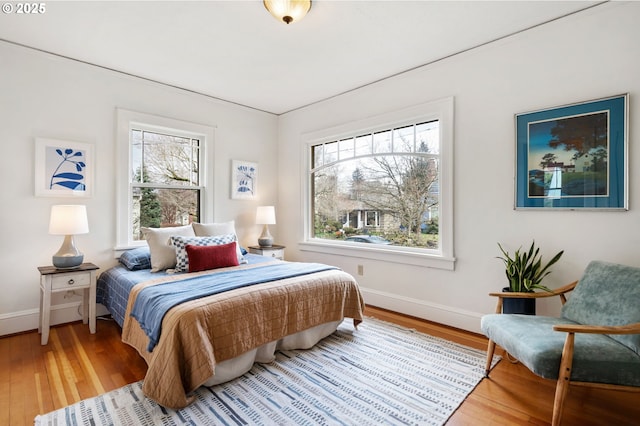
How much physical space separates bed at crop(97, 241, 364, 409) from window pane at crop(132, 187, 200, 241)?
66cm

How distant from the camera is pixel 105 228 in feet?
11.0

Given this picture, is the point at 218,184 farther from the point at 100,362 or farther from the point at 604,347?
the point at 604,347

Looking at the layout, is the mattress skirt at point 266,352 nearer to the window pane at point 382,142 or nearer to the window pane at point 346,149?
the window pane at point 382,142

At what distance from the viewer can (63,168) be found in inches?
121

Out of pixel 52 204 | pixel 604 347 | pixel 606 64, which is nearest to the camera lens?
pixel 604 347

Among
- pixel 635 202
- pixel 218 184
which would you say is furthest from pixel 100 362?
pixel 635 202

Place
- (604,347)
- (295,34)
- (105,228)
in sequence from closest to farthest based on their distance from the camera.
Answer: (604,347)
(295,34)
(105,228)

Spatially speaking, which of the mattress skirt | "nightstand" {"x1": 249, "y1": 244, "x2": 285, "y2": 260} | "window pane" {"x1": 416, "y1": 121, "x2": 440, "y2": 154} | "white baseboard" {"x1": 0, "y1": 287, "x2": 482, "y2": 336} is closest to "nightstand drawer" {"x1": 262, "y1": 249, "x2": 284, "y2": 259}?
"nightstand" {"x1": 249, "y1": 244, "x2": 285, "y2": 260}

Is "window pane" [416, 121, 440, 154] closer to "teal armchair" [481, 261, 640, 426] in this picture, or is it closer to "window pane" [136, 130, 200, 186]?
"teal armchair" [481, 261, 640, 426]

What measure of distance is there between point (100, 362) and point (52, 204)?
5.40ft

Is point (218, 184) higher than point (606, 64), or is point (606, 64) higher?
point (606, 64)

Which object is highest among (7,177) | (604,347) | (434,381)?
(7,177)

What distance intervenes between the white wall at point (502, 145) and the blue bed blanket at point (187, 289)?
127 cm

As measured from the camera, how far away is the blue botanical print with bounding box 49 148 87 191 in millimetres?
3056
